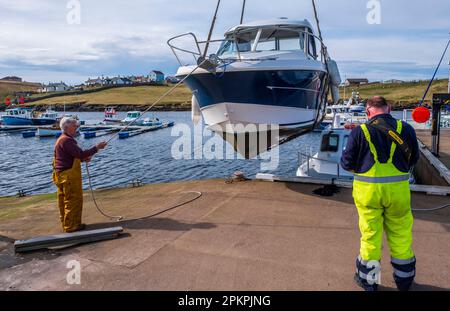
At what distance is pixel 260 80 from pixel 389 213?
599cm

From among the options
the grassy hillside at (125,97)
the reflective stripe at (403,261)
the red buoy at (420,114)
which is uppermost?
the grassy hillside at (125,97)

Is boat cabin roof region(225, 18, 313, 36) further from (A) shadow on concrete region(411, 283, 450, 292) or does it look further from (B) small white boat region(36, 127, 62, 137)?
(B) small white boat region(36, 127, 62, 137)

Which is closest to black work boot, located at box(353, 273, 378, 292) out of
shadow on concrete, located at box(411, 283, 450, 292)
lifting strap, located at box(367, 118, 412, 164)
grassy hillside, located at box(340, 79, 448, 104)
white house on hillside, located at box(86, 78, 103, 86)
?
shadow on concrete, located at box(411, 283, 450, 292)

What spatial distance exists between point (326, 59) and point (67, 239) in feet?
30.4

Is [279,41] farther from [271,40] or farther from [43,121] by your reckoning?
[43,121]

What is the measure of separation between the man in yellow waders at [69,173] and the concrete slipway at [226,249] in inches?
21.0

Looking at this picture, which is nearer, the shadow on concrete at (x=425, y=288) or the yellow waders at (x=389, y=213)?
the yellow waders at (x=389, y=213)

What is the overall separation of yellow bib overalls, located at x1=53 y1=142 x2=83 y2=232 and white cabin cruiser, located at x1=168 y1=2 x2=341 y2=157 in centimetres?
401

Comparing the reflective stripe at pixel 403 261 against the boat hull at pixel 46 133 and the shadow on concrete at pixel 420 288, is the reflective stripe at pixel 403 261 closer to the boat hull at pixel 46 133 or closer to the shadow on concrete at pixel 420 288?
the shadow on concrete at pixel 420 288

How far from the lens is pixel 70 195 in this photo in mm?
5500

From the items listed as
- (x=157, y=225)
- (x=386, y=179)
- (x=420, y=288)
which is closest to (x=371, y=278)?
(x=420, y=288)

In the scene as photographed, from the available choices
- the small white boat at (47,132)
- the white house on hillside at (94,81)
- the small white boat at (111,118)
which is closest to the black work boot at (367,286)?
the small white boat at (47,132)

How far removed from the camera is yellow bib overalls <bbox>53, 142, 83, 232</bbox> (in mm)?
5453

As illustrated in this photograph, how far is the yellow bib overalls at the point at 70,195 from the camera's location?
17.9 ft
